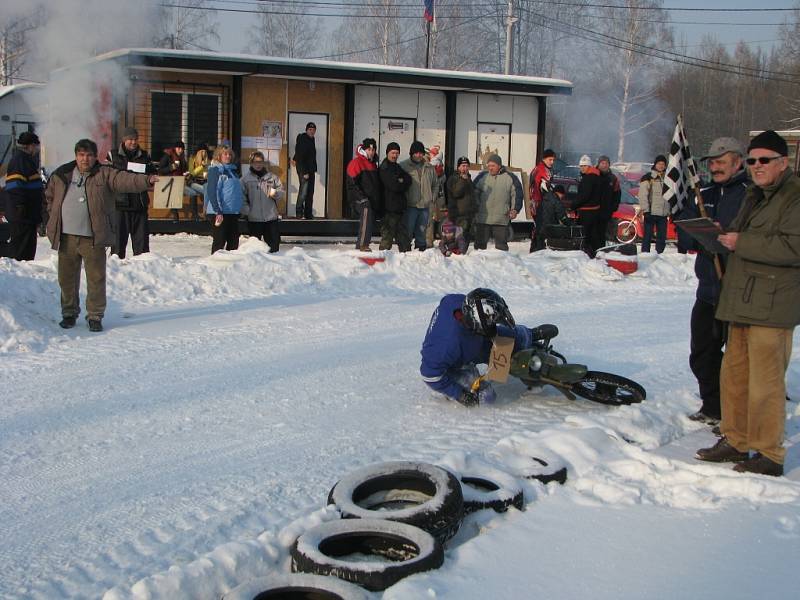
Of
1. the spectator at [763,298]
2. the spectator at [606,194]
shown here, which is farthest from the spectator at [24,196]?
the spectator at [763,298]

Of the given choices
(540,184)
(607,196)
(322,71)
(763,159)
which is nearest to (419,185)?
(540,184)

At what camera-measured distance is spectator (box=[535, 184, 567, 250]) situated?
15805mm

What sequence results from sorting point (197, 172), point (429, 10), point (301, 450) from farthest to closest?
1. point (429, 10)
2. point (197, 172)
3. point (301, 450)

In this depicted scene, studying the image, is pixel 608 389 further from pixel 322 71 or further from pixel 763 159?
pixel 322 71

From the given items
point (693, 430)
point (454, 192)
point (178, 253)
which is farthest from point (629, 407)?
point (178, 253)

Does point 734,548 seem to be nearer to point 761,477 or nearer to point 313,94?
point 761,477

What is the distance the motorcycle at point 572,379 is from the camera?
6938 millimetres

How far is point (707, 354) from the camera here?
6605mm

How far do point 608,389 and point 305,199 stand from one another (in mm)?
12514

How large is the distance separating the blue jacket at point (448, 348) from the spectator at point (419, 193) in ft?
25.6

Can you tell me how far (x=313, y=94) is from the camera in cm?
1934

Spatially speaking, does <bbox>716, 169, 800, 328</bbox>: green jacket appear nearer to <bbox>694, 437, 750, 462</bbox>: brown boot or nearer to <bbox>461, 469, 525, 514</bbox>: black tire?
<bbox>694, 437, 750, 462</bbox>: brown boot

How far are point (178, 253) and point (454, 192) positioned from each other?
5247 millimetres

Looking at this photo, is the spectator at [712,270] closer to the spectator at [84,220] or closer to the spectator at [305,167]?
the spectator at [84,220]
